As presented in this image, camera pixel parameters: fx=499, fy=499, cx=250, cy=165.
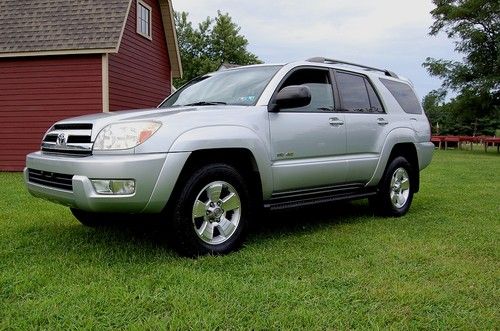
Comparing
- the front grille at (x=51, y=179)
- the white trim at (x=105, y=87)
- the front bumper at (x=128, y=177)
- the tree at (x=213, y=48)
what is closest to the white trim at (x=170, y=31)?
the white trim at (x=105, y=87)

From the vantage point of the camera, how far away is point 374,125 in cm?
563

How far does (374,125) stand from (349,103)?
0.44m

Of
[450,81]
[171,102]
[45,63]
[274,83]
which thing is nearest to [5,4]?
[45,63]

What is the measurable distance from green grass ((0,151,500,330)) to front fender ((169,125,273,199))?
2.18 feet

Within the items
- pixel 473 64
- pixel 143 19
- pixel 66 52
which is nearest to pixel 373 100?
pixel 66 52

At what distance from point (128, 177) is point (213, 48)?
45.8 m

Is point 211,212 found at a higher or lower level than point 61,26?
lower

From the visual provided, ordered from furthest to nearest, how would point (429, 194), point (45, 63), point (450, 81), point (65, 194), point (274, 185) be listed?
point (450, 81) < point (45, 63) < point (429, 194) < point (274, 185) < point (65, 194)

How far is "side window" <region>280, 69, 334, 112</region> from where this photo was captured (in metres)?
5.00

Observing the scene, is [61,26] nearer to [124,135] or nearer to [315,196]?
[315,196]

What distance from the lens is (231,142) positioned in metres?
4.09

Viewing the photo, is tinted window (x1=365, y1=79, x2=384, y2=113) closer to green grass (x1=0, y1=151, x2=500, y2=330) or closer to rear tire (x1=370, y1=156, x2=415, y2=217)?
rear tire (x1=370, y1=156, x2=415, y2=217)

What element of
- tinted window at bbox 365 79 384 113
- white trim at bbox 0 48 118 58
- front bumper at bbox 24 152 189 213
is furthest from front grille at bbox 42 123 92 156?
white trim at bbox 0 48 118 58

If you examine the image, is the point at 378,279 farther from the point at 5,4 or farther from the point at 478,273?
the point at 5,4
